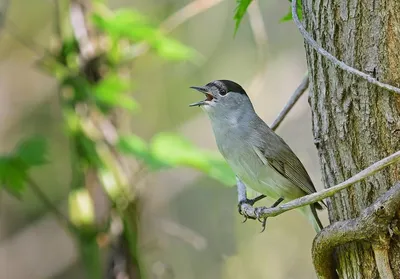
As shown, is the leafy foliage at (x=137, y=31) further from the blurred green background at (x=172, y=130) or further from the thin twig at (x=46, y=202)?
the blurred green background at (x=172, y=130)

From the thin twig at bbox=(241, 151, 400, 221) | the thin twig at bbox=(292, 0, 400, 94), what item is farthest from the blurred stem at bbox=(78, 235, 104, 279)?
the thin twig at bbox=(292, 0, 400, 94)

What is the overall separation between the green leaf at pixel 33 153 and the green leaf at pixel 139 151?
0.40 metres

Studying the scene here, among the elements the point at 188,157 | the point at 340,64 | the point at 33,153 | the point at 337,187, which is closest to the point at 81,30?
the point at 33,153

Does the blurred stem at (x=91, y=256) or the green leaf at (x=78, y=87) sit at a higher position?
the green leaf at (x=78, y=87)

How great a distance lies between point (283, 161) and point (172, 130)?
318 cm

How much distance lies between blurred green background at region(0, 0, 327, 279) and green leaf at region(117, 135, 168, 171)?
2.06 metres

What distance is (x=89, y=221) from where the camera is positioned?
11.7 ft

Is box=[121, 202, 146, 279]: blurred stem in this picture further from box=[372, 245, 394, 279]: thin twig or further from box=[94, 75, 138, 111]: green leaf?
box=[372, 245, 394, 279]: thin twig

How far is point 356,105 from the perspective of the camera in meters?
1.51

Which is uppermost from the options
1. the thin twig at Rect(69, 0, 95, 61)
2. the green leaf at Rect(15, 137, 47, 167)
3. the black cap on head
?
the thin twig at Rect(69, 0, 95, 61)

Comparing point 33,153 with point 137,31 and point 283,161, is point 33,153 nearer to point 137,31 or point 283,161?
point 137,31

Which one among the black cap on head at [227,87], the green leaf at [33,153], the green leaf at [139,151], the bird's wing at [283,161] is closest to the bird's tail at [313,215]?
the bird's wing at [283,161]

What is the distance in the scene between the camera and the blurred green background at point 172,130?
17.8 ft

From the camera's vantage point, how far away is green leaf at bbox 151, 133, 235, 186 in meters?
3.04
